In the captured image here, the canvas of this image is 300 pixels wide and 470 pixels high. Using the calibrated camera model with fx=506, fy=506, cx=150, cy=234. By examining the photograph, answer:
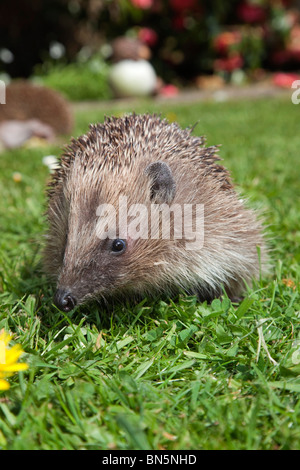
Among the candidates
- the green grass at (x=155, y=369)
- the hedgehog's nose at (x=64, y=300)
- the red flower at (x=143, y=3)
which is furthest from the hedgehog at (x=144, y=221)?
the red flower at (x=143, y=3)

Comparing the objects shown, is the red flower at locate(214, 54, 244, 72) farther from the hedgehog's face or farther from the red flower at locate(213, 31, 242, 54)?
the hedgehog's face

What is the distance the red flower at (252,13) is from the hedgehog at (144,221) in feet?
36.8

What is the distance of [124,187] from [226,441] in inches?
47.6

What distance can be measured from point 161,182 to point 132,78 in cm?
892

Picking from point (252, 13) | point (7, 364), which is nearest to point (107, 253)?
point (7, 364)

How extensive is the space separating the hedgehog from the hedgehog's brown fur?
420 centimetres

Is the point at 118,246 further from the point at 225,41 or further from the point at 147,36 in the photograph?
the point at 225,41

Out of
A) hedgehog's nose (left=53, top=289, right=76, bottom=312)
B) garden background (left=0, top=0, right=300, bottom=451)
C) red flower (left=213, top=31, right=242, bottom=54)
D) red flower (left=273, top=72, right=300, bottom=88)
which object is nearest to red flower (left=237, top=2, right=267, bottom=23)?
red flower (left=213, top=31, right=242, bottom=54)

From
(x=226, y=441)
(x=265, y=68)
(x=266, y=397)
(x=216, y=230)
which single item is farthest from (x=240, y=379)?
(x=265, y=68)

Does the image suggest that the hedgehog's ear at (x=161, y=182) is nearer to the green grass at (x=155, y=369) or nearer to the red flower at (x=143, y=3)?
the green grass at (x=155, y=369)

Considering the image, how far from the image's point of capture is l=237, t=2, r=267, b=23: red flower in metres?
12.7

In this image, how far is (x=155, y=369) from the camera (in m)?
2.01

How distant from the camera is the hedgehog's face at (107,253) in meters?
2.21
